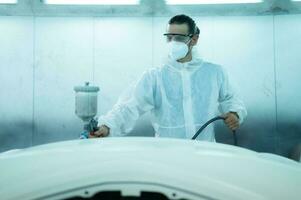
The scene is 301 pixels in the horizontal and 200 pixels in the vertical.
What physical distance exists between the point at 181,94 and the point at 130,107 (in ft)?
1.07

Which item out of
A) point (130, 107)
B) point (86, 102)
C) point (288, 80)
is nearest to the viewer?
point (130, 107)

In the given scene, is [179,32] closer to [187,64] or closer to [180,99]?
[187,64]

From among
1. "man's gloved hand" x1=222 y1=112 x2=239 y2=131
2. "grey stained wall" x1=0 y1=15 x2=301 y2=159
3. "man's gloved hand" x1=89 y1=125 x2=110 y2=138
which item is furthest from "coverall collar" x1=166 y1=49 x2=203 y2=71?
"grey stained wall" x1=0 y1=15 x2=301 y2=159

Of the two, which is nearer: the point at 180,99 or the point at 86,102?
the point at 180,99

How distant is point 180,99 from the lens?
221cm

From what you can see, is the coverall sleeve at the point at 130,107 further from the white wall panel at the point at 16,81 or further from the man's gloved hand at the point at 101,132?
the white wall panel at the point at 16,81

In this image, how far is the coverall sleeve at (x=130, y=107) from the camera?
6.71 ft

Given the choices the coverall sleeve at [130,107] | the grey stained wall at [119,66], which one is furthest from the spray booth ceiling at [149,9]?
the coverall sleeve at [130,107]

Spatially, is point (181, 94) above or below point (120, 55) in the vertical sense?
below

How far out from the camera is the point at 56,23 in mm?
3307

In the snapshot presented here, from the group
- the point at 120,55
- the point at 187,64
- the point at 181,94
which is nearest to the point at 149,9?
the point at 120,55

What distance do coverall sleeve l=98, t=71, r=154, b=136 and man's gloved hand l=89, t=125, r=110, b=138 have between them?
4 cm

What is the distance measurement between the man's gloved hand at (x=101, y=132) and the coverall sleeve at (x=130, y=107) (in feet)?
0.13

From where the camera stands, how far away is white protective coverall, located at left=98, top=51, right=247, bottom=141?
7.09 feet
